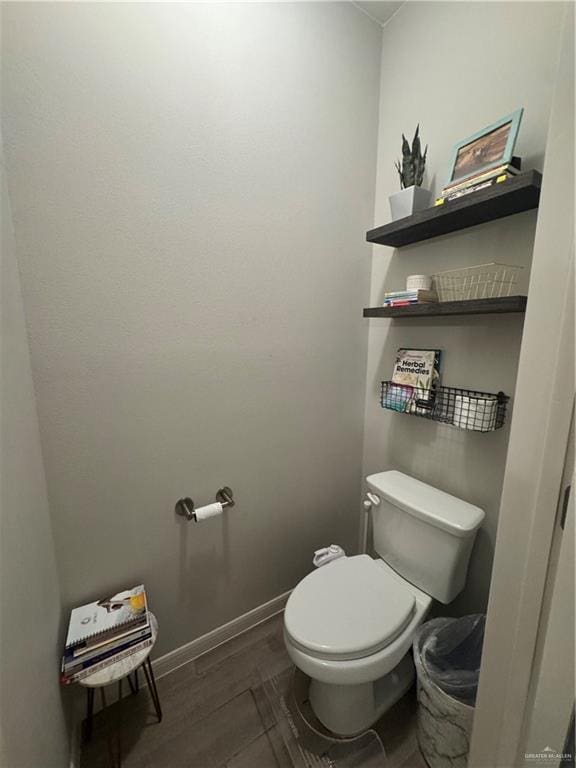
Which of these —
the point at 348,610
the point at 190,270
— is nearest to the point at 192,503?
the point at 348,610

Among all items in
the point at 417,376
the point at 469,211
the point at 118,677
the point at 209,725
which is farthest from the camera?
the point at 417,376

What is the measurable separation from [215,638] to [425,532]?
106cm

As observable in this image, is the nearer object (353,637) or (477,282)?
(353,637)

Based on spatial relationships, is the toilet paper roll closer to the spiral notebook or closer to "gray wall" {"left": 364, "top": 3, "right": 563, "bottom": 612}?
the spiral notebook

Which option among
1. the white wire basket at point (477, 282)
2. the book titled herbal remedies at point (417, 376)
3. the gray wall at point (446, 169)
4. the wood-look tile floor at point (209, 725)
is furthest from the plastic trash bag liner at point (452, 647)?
the white wire basket at point (477, 282)

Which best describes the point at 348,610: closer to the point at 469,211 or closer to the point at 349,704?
the point at 349,704

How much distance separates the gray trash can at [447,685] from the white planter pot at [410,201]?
155 centimetres

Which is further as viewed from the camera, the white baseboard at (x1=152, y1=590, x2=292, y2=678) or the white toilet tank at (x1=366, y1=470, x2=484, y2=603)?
the white baseboard at (x1=152, y1=590, x2=292, y2=678)

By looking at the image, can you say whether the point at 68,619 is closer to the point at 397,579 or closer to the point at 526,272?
the point at 397,579

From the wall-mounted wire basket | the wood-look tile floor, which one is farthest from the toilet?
the wall-mounted wire basket

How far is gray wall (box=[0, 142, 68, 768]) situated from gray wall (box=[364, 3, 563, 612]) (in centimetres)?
137

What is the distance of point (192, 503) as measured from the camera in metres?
1.18

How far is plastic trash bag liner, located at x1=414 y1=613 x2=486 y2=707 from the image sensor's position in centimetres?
98

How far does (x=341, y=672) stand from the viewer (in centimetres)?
89
